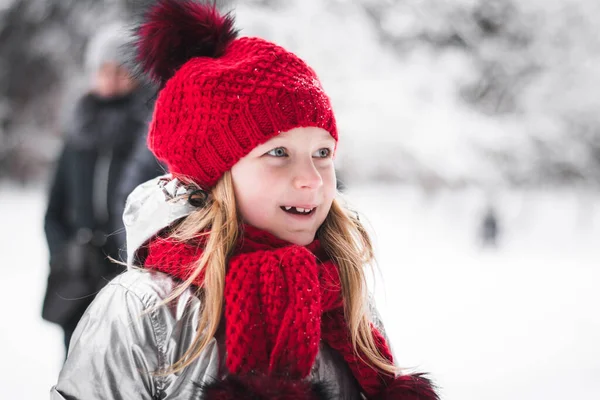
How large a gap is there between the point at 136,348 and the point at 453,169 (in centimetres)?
1003

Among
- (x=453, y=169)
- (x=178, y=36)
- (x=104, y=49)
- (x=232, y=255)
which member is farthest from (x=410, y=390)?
(x=453, y=169)

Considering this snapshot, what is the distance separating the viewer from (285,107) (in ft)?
4.11

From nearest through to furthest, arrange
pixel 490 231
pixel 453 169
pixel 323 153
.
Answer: pixel 323 153
pixel 490 231
pixel 453 169

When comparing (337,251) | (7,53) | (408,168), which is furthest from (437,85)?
(7,53)

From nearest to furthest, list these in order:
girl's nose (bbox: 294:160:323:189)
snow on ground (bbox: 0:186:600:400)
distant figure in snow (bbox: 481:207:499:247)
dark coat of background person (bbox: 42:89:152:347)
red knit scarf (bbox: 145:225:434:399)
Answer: red knit scarf (bbox: 145:225:434:399)
girl's nose (bbox: 294:160:323:189)
dark coat of background person (bbox: 42:89:152:347)
snow on ground (bbox: 0:186:600:400)
distant figure in snow (bbox: 481:207:499:247)

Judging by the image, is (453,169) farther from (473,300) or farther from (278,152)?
(278,152)

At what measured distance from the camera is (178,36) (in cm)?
138

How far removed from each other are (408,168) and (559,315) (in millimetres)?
5891

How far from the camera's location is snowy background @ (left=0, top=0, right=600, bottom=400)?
4426 mm

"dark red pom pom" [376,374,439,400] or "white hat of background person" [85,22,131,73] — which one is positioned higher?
"white hat of background person" [85,22,131,73]

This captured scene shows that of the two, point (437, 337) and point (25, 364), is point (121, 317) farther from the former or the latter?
point (437, 337)

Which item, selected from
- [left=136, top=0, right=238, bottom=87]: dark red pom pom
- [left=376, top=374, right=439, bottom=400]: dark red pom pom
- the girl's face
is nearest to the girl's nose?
the girl's face

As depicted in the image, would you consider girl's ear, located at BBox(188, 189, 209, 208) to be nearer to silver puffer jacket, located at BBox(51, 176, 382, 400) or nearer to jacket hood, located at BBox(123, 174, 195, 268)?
jacket hood, located at BBox(123, 174, 195, 268)

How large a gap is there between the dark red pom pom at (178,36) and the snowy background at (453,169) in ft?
8.75
